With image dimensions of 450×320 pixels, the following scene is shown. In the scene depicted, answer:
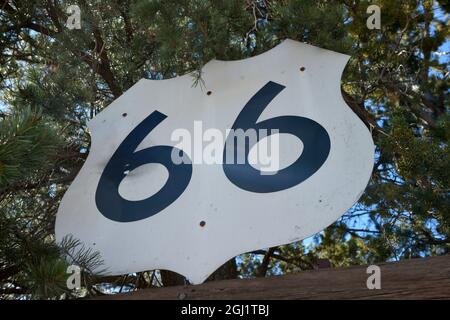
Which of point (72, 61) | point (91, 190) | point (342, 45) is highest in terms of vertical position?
point (72, 61)

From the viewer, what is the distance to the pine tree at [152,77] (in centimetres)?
172

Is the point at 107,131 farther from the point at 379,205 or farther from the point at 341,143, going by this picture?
the point at 379,205

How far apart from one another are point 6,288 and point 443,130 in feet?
6.92

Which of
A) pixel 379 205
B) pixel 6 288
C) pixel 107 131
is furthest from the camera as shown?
pixel 379 205

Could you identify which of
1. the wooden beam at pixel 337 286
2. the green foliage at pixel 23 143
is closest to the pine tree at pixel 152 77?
the green foliage at pixel 23 143

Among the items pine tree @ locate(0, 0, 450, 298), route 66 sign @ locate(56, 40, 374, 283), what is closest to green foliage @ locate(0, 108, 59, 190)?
pine tree @ locate(0, 0, 450, 298)

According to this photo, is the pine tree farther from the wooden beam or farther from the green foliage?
the wooden beam

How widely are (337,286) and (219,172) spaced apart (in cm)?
56

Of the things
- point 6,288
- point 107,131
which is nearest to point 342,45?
point 107,131

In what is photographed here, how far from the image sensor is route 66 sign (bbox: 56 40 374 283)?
170 centimetres

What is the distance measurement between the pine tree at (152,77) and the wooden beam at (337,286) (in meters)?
0.34

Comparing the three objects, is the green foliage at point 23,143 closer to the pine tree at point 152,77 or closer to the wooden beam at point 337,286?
the pine tree at point 152,77

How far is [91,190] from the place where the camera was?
199 cm

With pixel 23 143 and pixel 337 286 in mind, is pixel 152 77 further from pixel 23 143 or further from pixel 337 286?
pixel 337 286
